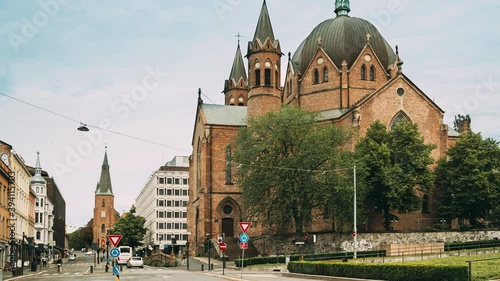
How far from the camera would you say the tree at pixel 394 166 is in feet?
183

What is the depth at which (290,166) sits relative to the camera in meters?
55.0

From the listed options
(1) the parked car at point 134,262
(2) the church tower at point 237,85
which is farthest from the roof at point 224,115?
(1) the parked car at point 134,262

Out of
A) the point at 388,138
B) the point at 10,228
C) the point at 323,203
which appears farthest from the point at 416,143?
the point at 10,228

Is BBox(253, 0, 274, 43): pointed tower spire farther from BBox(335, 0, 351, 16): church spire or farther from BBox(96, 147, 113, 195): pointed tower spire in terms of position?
BBox(96, 147, 113, 195): pointed tower spire

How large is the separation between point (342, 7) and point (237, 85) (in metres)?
17.5

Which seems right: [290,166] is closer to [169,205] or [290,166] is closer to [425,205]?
[425,205]

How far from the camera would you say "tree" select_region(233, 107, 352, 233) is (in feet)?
A: 178

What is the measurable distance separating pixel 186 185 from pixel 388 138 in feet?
215

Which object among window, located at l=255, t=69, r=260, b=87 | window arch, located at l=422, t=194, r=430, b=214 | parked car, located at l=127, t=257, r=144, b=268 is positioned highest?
window, located at l=255, t=69, r=260, b=87

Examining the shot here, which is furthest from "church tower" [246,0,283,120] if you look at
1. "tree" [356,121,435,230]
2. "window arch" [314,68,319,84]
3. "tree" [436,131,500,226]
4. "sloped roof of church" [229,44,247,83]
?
"sloped roof of church" [229,44,247,83]

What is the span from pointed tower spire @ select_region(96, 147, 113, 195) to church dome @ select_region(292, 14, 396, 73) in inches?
3993

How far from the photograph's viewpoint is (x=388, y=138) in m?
58.5

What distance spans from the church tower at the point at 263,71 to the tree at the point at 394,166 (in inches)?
496

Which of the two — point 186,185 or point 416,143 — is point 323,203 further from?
point 186,185
